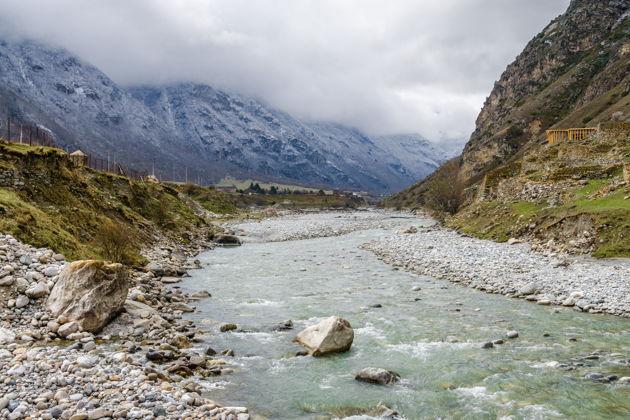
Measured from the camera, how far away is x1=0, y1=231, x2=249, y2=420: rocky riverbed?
37.1 feet

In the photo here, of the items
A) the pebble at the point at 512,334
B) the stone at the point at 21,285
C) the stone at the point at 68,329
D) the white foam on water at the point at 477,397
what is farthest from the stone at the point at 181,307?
the pebble at the point at 512,334

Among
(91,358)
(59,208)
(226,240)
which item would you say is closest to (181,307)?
(91,358)

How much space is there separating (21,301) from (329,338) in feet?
42.1

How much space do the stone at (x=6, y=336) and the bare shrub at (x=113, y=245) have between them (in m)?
16.4

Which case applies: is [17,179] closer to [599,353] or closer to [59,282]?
[59,282]

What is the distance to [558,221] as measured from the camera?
4172cm

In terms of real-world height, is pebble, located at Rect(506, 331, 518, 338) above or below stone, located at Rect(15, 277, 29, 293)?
below

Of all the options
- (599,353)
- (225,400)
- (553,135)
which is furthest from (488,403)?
(553,135)

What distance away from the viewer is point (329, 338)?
17.9 meters

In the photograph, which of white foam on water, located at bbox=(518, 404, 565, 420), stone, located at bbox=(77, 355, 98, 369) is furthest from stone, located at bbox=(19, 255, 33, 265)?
white foam on water, located at bbox=(518, 404, 565, 420)

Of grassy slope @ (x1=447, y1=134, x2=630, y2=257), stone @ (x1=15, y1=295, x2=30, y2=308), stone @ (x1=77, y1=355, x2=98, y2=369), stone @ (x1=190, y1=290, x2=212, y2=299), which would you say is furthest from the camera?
grassy slope @ (x1=447, y1=134, x2=630, y2=257)

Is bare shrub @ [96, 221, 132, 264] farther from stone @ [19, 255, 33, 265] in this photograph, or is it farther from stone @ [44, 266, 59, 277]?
stone @ [44, 266, 59, 277]

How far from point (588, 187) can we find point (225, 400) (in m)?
50.3

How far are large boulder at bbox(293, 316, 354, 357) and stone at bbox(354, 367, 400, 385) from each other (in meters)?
2.66
